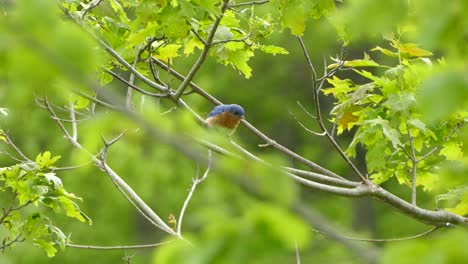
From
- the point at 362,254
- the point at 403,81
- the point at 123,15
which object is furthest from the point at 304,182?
the point at 362,254

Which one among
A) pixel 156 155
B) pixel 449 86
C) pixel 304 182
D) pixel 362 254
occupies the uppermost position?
→ pixel 449 86

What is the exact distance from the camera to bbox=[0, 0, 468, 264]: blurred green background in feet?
4.37

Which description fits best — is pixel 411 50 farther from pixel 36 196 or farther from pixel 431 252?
Answer: pixel 431 252

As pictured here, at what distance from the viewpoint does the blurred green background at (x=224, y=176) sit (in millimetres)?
1333

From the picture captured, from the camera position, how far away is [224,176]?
1320mm

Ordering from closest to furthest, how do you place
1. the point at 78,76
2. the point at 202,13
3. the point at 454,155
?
the point at 78,76 < the point at 202,13 < the point at 454,155

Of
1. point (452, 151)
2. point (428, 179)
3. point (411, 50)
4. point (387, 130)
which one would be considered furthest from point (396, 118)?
point (428, 179)

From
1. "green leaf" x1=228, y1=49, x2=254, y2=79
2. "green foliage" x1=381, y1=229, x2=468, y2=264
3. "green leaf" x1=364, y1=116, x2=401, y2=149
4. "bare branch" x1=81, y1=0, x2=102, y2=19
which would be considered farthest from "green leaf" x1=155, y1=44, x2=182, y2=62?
"green foliage" x1=381, y1=229, x2=468, y2=264

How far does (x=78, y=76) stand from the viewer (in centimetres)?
123

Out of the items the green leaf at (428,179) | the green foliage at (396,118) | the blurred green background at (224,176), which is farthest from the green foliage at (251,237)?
the green leaf at (428,179)

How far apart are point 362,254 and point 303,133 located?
603 inches

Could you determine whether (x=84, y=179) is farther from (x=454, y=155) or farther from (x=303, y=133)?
(x=454, y=155)

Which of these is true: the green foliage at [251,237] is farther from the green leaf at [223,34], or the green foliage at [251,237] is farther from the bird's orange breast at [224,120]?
the bird's orange breast at [224,120]

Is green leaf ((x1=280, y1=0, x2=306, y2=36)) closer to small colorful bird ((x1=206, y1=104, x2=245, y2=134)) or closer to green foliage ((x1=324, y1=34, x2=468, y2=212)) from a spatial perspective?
green foliage ((x1=324, y1=34, x2=468, y2=212))
